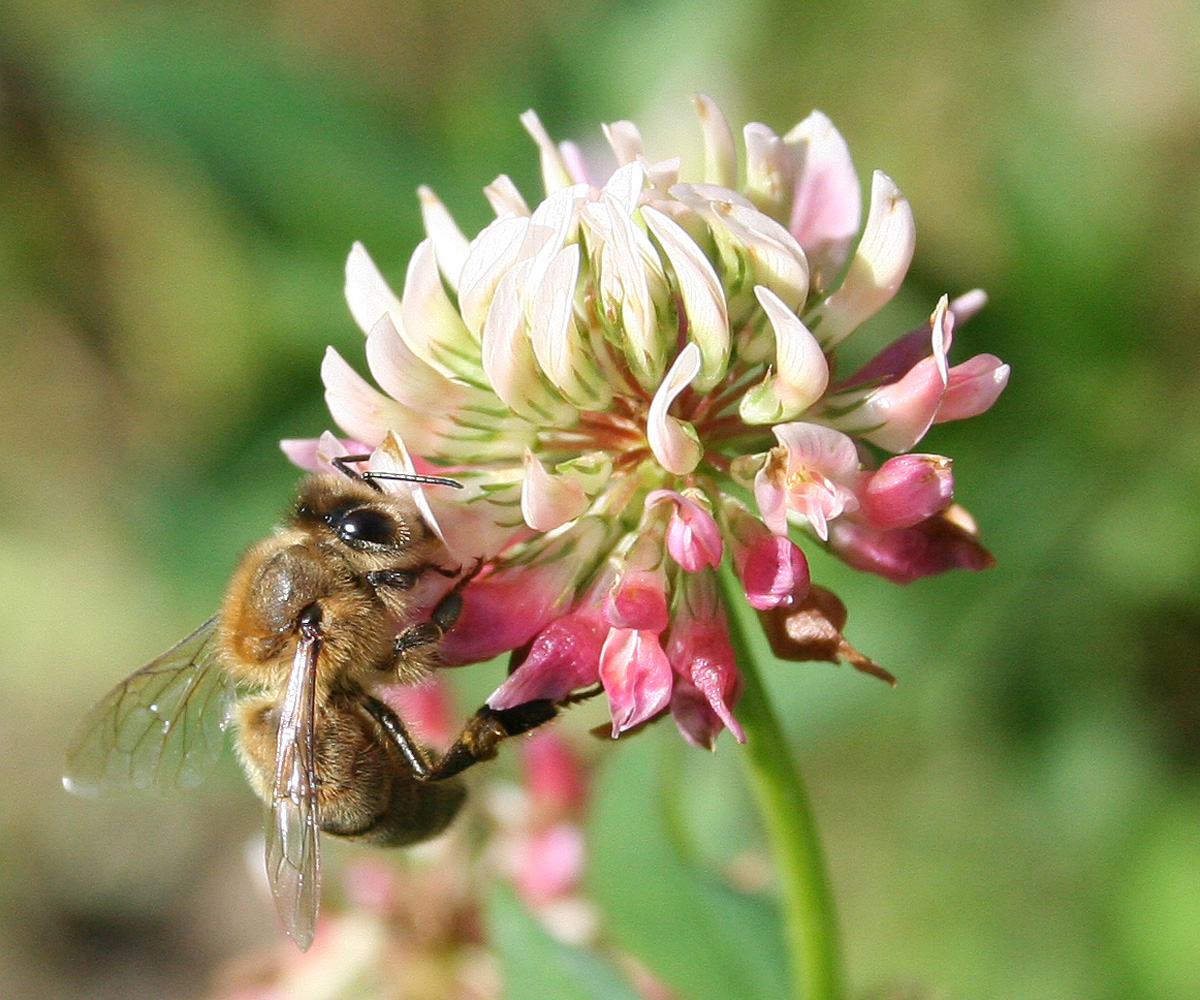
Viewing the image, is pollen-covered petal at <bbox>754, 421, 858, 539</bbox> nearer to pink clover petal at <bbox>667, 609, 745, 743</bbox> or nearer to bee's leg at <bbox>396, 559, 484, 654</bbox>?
pink clover petal at <bbox>667, 609, 745, 743</bbox>

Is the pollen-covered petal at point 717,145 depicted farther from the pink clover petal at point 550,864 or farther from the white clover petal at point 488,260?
the pink clover petal at point 550,864

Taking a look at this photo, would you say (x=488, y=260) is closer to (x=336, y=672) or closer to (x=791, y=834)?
(x=336, y=672)

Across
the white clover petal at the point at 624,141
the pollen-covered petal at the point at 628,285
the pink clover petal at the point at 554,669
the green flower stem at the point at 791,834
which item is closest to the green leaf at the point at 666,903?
the green flower stem at the point at 791,834

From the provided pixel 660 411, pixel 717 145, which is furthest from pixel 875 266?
pixel 660 411

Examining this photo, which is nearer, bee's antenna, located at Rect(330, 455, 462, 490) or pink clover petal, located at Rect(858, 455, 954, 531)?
pink clover petal, located at Rect(858, 455, 954, 531)

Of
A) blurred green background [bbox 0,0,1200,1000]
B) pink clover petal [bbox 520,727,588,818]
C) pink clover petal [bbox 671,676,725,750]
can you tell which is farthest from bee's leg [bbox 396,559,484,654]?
pink clover petal [bbox 520,727,588,818]
